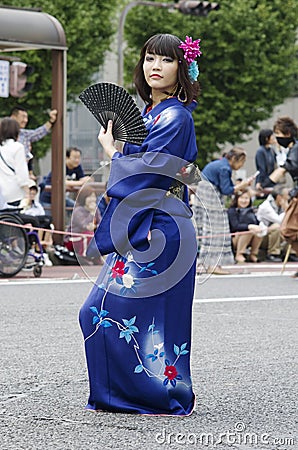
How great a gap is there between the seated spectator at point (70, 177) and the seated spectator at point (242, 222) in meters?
2.21

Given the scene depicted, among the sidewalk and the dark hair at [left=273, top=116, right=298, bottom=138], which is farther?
the dark hair at [left=273, top=116, right=298, bottom=138]

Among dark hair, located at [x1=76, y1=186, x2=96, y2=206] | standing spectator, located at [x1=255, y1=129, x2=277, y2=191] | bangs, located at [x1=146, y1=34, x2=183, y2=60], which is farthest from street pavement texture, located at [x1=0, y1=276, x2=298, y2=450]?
standing spectator, located at [x1=255, y1=129, x2=277, y2=191]

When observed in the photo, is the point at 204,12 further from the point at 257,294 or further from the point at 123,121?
the point at 123,121

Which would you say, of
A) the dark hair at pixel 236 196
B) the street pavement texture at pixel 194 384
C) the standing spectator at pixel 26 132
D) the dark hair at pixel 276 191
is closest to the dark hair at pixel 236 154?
the dark hair at pixel 236 196

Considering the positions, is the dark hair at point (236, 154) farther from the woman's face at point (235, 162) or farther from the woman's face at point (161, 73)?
the woman's face at point (161, 73)

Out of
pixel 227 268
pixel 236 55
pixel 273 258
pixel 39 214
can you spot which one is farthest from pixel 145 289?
pixel 236 55

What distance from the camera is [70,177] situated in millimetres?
17016

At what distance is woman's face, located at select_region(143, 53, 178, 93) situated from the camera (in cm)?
542

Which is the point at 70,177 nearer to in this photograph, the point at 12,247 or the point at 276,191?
the point at 276,191

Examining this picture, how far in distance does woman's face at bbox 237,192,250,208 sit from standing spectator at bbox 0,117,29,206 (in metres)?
4.39

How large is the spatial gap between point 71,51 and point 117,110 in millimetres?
28282

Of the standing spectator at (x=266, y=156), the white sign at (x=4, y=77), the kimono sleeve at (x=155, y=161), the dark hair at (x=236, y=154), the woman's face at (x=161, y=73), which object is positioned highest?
the woman's face at (x=161, y=73)

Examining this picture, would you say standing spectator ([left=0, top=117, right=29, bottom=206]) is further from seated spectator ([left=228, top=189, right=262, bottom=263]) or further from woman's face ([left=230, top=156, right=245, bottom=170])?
seated spectator ([left=228, top=189, right=262, bottom=263])

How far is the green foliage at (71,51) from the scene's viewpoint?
32.3 m
